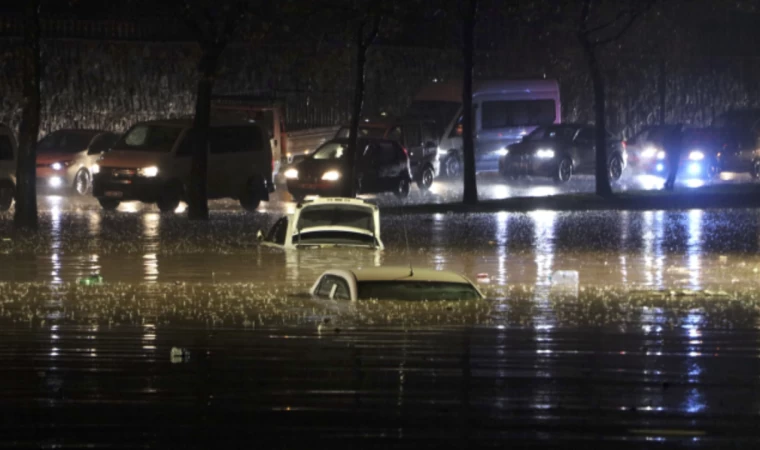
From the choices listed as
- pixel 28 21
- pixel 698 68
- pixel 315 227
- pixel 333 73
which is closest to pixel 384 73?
pixel 333 73

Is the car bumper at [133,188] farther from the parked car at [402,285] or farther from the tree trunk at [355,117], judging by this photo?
the parked car at [402,285]

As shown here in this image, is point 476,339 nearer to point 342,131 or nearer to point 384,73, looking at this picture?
point 342,131

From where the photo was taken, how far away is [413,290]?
1559 centimetres

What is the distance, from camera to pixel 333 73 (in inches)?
1895

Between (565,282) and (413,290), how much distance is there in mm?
5115

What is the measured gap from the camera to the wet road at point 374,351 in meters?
9.90

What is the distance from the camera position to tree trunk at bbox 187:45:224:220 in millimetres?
30047

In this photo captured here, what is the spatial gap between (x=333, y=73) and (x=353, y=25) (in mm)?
13964

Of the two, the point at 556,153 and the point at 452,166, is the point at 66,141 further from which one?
the point at 556,153

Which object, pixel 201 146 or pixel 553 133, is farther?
pixel 553 133

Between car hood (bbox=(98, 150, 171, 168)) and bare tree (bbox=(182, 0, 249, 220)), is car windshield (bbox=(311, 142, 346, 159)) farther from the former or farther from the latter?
bare tree (bbox=(182, 0, 249, 220))

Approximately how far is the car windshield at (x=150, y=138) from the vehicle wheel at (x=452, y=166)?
39.7 feet

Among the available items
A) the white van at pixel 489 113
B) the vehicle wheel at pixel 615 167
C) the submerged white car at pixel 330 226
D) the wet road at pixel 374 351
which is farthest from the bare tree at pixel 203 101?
the vehicle wheel at pixel 615 167

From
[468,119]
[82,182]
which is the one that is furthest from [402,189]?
[82,182]
